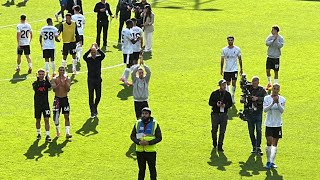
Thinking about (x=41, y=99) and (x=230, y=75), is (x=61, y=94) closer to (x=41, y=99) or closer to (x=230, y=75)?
(x=41, y=99)

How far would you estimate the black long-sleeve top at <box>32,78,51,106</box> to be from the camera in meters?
23.2

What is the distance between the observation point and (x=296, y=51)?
114ft

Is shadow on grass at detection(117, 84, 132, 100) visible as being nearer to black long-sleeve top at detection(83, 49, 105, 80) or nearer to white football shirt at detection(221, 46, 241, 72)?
black long-sleeve top at detection(83, 49, 105, 80)

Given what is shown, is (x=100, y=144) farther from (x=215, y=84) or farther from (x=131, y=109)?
(x=215, y=84)

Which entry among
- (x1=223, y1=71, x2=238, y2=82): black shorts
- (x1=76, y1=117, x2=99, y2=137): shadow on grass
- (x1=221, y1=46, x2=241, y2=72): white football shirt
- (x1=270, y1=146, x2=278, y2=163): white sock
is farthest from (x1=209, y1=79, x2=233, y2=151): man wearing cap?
(x1=223, y1=71, x2=238, y2=82): black shorts

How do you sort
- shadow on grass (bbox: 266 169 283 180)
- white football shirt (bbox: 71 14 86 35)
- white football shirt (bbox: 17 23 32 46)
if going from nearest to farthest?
1. shadow on grass (bbox: 266 169 283 180)
2. white football shirt (bbox: 17 23 32 46)
3. white football shirt (bbox: 71 14 86 35)

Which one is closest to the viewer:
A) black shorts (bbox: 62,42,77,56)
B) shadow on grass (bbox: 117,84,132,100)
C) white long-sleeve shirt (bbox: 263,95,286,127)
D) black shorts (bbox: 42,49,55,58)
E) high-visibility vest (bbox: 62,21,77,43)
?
white long-sleeve shirt (bbox: 263,95,286,127)

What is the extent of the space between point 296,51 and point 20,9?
14.5 metres

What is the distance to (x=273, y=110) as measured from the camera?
2145 centimetres

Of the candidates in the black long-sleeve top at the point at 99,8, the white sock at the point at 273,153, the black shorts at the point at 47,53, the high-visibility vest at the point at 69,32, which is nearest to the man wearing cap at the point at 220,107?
the white sock at the point at 273,153

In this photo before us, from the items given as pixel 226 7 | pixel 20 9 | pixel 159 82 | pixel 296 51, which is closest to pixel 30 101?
pixel 159 82

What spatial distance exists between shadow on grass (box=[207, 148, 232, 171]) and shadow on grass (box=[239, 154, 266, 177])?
1.36 ft

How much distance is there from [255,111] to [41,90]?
5553mm

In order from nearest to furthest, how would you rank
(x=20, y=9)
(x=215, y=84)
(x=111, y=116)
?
1. (x=111, y=116)
2. (x=215, y=84)
3. (x=20, y=9)
